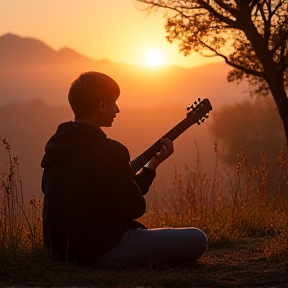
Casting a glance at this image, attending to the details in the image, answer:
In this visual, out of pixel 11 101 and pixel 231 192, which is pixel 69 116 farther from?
pixel 231 192

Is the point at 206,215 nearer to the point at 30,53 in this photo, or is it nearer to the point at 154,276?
the point at 154,276

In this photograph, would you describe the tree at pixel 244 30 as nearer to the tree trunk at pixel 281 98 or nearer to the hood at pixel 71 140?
the tree trunk at pixel 281 98

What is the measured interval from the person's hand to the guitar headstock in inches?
20.4

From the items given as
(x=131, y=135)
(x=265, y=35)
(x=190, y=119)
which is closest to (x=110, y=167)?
(x=190, y=119)

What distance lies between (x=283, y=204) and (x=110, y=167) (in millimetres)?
4654

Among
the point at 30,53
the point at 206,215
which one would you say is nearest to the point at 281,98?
the point at 206,215

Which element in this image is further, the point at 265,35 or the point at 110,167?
the point at 265,35

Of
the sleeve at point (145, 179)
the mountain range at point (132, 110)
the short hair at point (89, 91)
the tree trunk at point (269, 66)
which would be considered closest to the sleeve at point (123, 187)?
the short hair at point (89, 91)

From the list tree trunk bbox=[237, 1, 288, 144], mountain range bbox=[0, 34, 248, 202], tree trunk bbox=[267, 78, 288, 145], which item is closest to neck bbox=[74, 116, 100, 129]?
tree trunk bbox=[237, 1, 288, 144]

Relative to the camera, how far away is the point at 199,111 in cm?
635

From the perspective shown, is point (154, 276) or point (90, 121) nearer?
point (154, 276)

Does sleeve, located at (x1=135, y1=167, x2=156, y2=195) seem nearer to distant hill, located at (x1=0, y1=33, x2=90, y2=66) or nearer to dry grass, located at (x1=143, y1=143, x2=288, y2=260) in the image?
dry grass, located at (x1=143, y1=143, x2=288, y2=260)

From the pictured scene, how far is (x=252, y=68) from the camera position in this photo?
Answer: 1075 centimetres

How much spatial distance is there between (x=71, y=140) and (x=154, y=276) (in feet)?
3.95
